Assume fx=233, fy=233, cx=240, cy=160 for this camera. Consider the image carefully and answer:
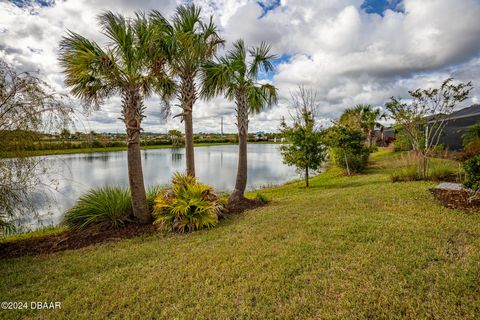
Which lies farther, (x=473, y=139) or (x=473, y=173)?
(x=473, y=139)

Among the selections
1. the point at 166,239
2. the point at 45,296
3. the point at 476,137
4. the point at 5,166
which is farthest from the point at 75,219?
the point at 476,137

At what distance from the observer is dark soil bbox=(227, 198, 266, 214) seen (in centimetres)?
709

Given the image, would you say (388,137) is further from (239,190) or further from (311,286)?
(311,286)

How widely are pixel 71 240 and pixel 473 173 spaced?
9.24m

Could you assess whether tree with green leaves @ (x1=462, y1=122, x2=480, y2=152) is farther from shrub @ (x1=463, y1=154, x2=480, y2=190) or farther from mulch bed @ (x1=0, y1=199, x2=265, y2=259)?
mulch bed @ (x1=0, y1=199, x2=265, y2=259)

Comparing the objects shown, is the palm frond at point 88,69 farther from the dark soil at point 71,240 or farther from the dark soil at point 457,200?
the dark soil at point 457,200

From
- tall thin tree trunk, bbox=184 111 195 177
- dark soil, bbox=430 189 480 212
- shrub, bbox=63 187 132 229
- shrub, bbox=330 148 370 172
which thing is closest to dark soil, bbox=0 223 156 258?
shrub, bbox=63 187 132 229

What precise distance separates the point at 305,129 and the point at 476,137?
34.0 ft

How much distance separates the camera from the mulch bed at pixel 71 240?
465 centimetres

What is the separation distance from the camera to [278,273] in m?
3.08

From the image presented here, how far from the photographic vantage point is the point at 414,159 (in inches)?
454

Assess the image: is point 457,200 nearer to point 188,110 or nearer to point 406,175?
point 406,175

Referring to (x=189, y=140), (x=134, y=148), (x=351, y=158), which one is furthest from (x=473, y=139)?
(x=134, y=148)

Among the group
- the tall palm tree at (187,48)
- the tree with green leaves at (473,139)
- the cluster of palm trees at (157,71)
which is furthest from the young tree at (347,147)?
the tall palm tree at (187,48)
